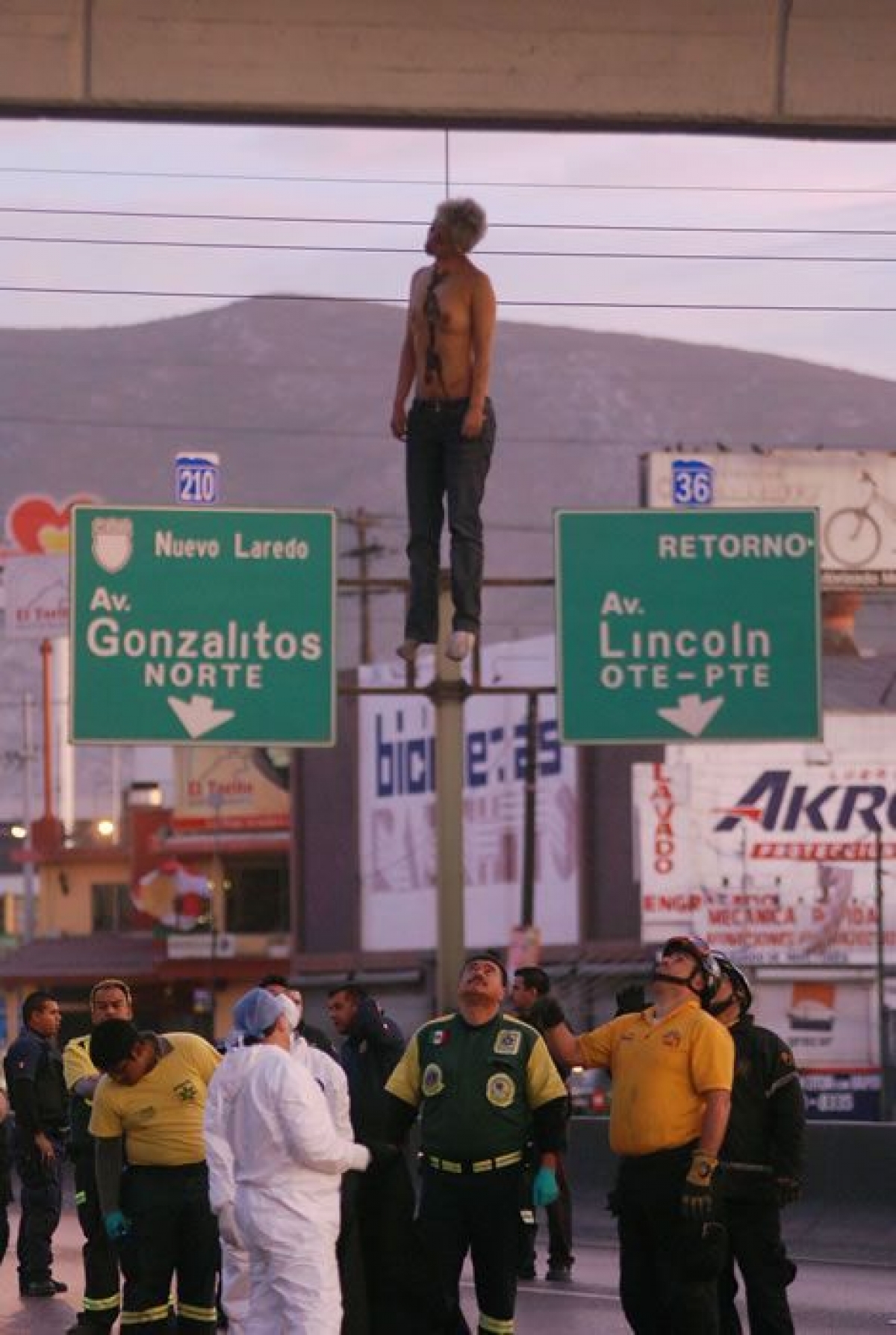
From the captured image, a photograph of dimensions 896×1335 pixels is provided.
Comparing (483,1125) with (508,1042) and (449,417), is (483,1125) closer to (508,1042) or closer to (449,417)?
(508,1042)

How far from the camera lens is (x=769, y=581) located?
76.5 feet

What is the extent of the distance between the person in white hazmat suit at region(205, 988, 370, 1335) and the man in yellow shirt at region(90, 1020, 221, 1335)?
2.11m

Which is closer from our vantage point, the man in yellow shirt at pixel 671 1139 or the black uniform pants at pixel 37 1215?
the man in yellow shirt at pixel 671 1139

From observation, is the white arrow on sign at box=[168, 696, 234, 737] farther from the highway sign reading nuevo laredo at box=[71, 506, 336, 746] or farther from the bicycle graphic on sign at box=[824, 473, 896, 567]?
the bicycle graphic on sign at box=[824, 473, 896, 567]

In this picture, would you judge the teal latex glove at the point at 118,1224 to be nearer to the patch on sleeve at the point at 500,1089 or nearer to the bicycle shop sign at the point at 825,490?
the patch on sleeve at the point at 500,1089

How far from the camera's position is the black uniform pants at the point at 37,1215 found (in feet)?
67.1

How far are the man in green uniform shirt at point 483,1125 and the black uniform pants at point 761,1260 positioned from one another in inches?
33.7

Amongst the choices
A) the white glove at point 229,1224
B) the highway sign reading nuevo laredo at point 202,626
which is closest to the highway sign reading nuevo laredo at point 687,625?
the highway sign reading nuevo laredo at point 202,626

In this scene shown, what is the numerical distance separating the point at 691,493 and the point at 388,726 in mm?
10627

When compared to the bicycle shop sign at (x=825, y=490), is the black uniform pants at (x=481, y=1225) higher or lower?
lower

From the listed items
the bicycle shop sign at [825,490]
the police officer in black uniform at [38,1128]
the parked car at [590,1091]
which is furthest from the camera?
the bicycle shop sign at [825,490]

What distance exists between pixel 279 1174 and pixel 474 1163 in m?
1.66

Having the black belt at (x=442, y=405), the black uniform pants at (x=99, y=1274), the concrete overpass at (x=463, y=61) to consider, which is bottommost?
the black uniform pants at (x=99, y=1274)

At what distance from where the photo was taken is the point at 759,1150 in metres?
13.9
